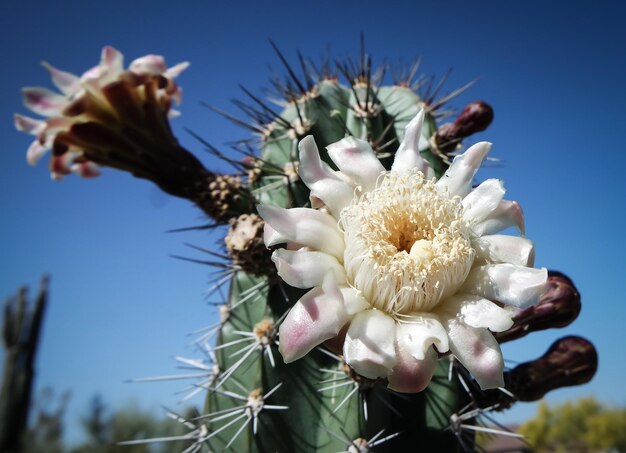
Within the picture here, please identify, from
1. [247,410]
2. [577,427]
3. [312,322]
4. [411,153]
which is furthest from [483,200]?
[577,427]

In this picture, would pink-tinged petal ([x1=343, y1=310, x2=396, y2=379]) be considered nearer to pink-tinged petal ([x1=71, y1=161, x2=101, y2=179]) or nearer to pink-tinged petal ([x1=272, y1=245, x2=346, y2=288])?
pink-tinged petal ([x1=272, y1=245, x2=346, y2=288])

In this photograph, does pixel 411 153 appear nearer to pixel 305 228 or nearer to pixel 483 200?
pixel 483 200

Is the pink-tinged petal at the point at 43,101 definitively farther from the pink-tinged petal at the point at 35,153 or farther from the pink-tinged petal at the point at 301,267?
the pink-tinged petal at the point at 301,267

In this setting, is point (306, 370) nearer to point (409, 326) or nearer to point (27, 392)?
point (409, 326)

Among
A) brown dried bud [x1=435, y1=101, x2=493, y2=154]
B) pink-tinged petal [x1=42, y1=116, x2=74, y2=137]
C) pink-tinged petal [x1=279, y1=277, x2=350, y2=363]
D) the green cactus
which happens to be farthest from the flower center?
pink-tinged petal [x1=42, y1=116, x2=74, y2=137]

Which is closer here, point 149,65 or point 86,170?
point 149,65
